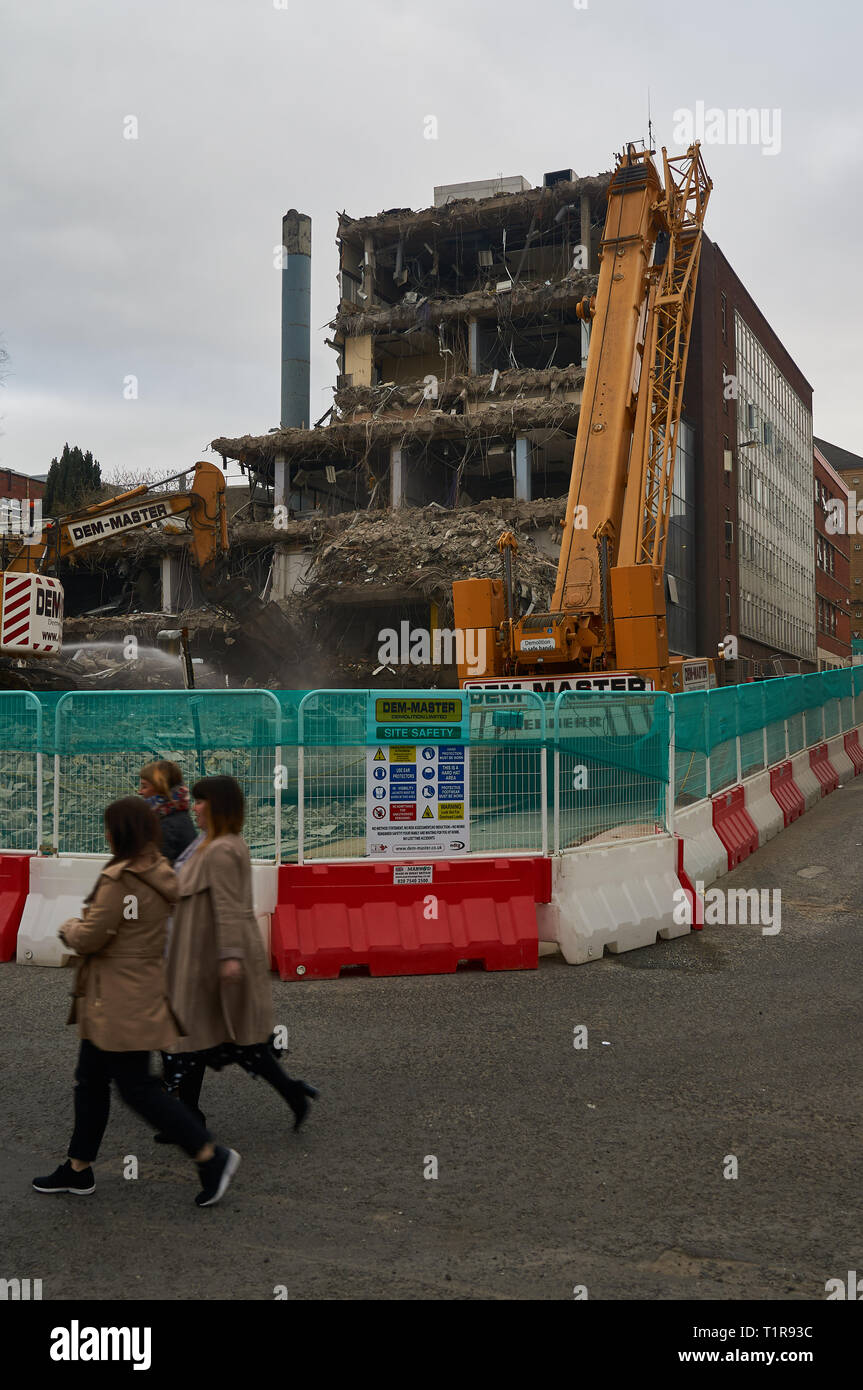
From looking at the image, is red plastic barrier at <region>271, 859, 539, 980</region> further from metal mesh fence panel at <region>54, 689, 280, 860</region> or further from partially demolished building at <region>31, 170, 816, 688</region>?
partially demolished building at <region>31, 170, 816, 688</region>

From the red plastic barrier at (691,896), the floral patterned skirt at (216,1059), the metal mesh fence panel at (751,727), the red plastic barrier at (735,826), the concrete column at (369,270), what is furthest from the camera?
the concrete column at (369,270)

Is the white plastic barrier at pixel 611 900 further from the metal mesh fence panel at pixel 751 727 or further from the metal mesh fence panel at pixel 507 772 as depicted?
the metal mesh fence panel at pixel 751 727

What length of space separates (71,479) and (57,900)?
56.2 m

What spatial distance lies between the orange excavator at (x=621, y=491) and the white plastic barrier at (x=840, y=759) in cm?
403

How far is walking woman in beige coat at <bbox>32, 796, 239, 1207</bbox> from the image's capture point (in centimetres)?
424

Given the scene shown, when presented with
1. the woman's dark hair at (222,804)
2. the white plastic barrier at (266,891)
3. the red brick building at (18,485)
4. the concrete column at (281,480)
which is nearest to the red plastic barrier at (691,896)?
the white plastic barrier at (266,891)

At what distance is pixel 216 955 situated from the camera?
4.70m

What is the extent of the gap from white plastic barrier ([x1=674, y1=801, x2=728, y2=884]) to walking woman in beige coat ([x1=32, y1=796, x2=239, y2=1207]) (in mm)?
6033

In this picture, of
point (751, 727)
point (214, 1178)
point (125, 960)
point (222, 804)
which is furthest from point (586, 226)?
point (214, 1178)

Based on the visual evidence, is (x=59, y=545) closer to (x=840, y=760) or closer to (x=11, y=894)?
(x=11, y=894)

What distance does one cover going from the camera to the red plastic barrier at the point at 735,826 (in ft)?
37.2

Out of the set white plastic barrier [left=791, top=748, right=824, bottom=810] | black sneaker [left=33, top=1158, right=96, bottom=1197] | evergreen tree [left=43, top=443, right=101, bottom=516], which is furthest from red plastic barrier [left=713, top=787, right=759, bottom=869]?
evergreen tree [left=43, top=443, right=101, bottom=516]
